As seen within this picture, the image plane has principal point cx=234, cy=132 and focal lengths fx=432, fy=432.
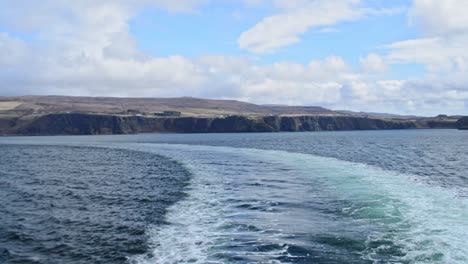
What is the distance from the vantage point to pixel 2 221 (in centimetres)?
2578

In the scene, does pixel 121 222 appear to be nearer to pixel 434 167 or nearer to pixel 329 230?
pixel 329 230

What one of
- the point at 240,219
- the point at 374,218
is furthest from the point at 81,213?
the point at 374,218

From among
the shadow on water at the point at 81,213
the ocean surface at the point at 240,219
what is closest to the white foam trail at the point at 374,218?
the ocean surface at the point at 240,219

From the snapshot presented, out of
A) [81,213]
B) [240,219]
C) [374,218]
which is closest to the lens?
[374,218]

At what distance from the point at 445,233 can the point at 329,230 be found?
17.4 ft

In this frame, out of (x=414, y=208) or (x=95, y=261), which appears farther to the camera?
(x=414, y=208)

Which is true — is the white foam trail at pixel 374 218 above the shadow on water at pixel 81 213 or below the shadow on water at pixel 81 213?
above

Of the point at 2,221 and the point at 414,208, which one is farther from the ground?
the point at 414,208

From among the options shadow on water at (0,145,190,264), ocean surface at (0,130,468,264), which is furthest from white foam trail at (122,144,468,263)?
shadow on water at (0,145,190,264)

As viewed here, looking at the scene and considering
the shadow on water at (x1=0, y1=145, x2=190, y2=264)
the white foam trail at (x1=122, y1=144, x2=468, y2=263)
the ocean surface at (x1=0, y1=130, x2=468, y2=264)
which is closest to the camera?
the white foam trail at (x1=122, y1=144, x2=468, y2=263)

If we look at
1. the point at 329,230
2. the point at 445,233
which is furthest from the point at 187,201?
the point at 445,233

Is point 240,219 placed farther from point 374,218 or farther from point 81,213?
point 81,213

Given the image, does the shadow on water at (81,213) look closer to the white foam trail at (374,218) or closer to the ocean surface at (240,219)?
the ocean surface at (240,219)

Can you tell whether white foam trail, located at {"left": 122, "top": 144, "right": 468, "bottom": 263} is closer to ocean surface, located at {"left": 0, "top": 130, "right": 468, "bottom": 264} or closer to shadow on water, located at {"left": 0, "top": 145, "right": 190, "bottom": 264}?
ocean surface, located at {"left": 0, "top": 130, "right": 468, "bottom": 264}
